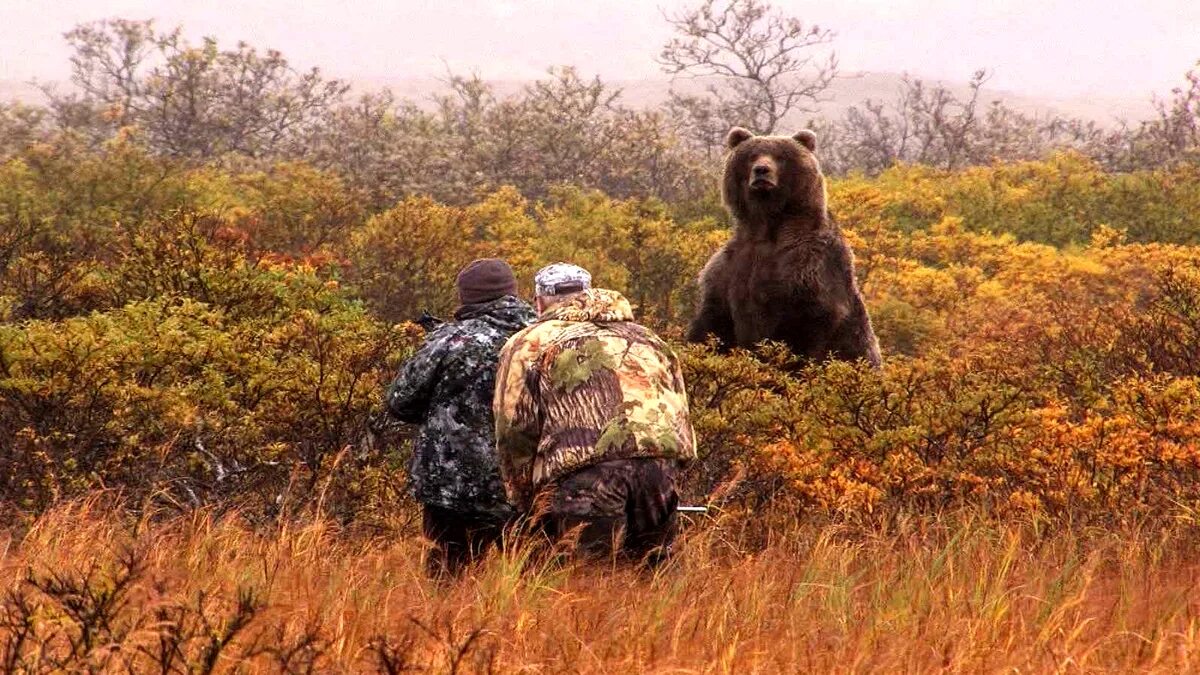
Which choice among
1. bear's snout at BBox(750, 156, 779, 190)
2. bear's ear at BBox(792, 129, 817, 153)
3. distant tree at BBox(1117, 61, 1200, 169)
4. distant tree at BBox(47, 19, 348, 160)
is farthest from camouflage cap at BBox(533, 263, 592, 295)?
distant tree at BBox(1117, 61, 1200, 169)

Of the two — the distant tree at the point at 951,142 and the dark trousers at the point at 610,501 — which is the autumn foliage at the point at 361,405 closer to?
the dark trousers at the point at 610,501

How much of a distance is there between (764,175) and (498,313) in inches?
184

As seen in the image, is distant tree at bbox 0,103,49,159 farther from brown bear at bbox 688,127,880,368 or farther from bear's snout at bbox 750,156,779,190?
bear's snout at bbox 750,156,779,190

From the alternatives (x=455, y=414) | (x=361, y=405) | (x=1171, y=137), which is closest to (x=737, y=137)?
(x=361, y=405)

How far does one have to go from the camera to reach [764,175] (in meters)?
10.3

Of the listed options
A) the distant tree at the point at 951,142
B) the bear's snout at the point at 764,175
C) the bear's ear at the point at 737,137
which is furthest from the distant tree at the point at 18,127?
the distant tree at the point at 951,142

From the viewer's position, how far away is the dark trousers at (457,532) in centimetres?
584

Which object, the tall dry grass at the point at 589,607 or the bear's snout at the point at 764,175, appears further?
the bear's snout at the point at 764,175

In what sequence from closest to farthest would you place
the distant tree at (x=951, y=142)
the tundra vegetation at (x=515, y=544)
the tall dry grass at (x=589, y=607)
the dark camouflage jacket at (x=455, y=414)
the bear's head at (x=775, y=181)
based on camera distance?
1. the tall dry grass at (x=589, y=607)
2. the tundra vegetation at (x=515, y=544)
3. the dark camouflage jacket at (x=455, y=414)
4. the bear's head at (x=775, y=181)
5. the distant tree at (x=951, y=142)

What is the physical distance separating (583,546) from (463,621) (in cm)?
91

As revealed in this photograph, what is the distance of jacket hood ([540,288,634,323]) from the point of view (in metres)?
5.34

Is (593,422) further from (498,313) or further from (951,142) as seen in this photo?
(951,142)

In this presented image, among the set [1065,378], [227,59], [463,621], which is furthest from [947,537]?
[227,59]

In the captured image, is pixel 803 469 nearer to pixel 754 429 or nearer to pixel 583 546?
pixel 754 429
